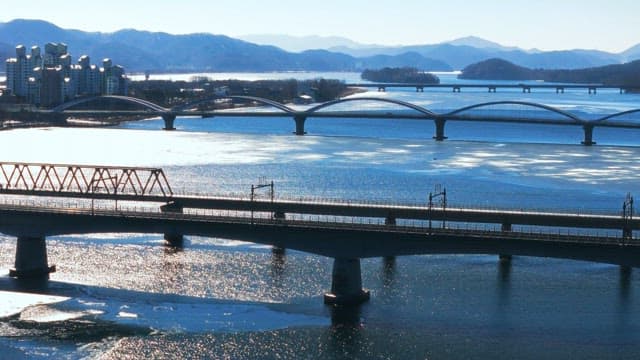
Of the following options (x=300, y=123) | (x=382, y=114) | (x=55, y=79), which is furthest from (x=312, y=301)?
(x=55, y=79)

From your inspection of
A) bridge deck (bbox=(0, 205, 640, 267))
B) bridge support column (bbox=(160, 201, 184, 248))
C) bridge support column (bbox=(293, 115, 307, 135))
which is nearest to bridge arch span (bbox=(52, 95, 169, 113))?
bridge support column (bbox=(293, 115, 307, 135))

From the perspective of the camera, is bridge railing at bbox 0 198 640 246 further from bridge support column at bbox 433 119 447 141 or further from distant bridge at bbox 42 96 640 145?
bridge support column at bbox 433 119 447 141

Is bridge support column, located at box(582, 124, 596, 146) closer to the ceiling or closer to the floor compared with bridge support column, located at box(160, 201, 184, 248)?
closer to the ceiling

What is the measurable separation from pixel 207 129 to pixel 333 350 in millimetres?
80676

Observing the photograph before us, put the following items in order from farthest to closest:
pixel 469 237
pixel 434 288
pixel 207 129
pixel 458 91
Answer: pixel 458 91, pixel 207 129, pixel 434 288, pixel 469 237

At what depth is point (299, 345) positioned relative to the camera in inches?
1001

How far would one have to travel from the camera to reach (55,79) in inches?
4845

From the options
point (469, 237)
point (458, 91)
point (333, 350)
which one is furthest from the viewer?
point (458, 91)

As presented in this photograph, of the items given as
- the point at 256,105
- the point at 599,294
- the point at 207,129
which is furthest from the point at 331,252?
the point at 256,105

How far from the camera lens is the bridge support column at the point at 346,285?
2900 cm

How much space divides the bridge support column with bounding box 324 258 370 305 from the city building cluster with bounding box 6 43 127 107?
96.7 m

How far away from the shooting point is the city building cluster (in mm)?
122812

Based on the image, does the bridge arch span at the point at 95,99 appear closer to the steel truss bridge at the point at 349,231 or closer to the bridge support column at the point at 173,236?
the bridge support column at the point at 173,236

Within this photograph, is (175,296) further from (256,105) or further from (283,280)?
(256,105)
